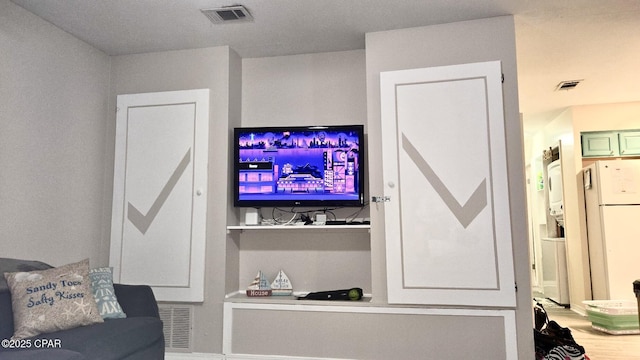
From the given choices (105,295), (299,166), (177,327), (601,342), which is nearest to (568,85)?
(601,342)

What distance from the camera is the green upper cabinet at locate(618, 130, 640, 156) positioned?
556cm

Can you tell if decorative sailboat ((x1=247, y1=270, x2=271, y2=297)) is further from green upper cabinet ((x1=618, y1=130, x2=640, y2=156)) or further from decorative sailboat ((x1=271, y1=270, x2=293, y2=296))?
green upper cabinet ((x1=618, y1=130, x2=640, y2=156))

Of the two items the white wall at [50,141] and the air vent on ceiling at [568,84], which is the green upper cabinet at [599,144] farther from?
the white wall at [50,141]

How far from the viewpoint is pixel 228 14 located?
322cm

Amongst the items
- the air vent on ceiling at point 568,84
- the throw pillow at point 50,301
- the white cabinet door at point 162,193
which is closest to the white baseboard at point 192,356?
the white cabinet door at point 162,193

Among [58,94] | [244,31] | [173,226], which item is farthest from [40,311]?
[244,31]

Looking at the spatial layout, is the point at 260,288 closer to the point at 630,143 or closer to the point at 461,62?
the point at 461,62

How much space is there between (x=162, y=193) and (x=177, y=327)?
1.05 meters

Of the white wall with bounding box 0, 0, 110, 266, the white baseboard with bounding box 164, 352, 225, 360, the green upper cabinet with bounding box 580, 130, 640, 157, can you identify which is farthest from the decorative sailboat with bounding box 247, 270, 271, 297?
the green upper cabinet with bounding box 580, 130, 640, 157

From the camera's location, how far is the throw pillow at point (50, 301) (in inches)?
87.4

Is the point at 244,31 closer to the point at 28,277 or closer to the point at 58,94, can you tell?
the point at 58,94

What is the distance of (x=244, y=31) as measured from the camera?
3504 millimetres

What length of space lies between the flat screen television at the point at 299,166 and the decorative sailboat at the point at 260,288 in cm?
60

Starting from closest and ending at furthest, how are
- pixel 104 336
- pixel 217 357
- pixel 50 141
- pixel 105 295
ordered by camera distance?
1. pixel 104 336
2. pixel 105 295
3. pixel 50 141
4. pixel 217 357
